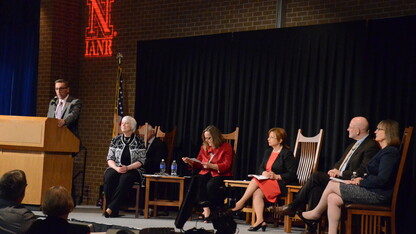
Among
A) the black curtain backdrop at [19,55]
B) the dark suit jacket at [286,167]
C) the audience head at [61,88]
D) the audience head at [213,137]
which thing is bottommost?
the dark suit jacket at [286,167]

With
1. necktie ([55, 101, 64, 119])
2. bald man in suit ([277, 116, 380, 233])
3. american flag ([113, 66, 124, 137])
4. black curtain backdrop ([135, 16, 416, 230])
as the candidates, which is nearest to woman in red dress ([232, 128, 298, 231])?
bald man in suit ([277, 116, 380, 233])

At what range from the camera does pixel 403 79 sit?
7344 mm

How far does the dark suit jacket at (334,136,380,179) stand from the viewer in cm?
654

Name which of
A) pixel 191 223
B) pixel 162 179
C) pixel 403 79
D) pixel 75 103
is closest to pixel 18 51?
pixel 75 103

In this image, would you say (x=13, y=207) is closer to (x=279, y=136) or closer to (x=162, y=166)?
(x=279, y=136)

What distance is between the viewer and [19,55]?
438 inches

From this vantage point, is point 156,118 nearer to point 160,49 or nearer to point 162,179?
point 160,49

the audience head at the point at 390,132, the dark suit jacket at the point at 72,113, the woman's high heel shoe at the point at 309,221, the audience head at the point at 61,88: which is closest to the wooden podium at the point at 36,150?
the dark suit jacket at the point at 72,113

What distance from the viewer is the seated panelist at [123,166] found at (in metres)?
8.02

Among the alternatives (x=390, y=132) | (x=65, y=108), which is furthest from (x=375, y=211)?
(x=65, y=108)

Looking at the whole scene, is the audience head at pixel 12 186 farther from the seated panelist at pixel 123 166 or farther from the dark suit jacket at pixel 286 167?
the seated panelist at pixel 123 166

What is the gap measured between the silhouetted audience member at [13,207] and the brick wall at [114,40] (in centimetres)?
562

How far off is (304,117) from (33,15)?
198 inches

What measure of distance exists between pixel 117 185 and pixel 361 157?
9.67 feet
